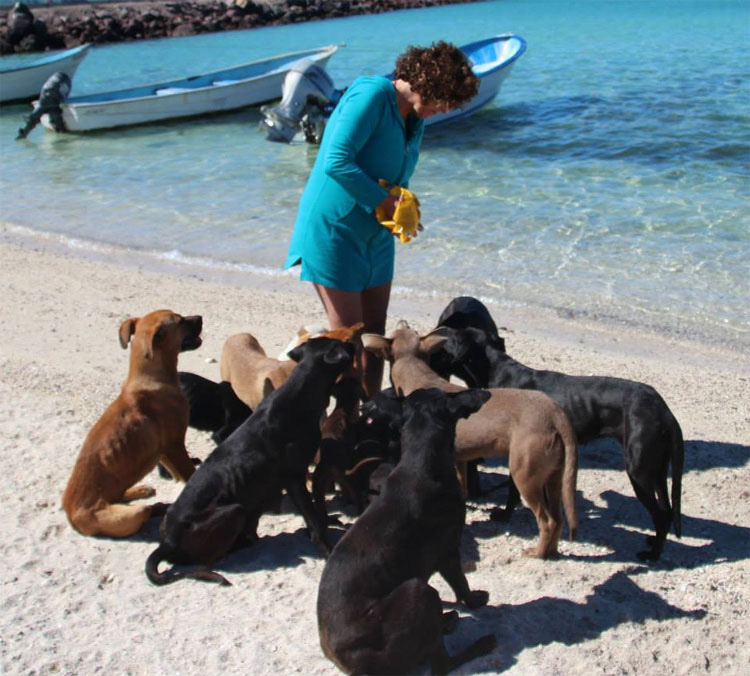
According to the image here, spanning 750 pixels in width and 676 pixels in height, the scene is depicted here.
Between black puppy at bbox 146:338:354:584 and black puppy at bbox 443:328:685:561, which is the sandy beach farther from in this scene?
black puppy at bbox 443:328:685:561

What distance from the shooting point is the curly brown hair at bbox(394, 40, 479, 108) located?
486 centimetres

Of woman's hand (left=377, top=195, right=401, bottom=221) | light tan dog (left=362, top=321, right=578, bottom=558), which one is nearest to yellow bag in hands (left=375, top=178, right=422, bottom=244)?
woman's hand (left=377, top=195, right=401, bottom=221)

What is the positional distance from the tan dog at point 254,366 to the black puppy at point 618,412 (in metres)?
0.72

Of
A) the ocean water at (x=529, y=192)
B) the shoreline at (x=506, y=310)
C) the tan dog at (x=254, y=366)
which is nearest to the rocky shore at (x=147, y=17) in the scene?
the ocean water at (x=529, y=192)

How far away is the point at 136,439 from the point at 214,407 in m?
1.11

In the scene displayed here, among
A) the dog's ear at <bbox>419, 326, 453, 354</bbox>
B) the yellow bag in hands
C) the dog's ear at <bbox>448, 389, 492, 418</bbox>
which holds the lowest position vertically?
the dog's ear at <bbox>419, 326, 453, 354</bbox>

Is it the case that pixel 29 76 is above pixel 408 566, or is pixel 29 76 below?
above

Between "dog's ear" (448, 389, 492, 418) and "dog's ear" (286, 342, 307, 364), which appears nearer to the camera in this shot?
"dog's ear" (448, 389, 492, 418)

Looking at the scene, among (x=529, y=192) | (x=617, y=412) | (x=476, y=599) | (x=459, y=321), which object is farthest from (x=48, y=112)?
(x=476, y=599)

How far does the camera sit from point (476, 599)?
402 cm

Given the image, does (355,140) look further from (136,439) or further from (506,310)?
(506,310)

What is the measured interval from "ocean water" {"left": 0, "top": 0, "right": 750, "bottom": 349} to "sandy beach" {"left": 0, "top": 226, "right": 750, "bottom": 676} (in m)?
2.58

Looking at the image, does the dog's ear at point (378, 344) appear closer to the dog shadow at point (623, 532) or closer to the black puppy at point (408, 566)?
the dog shadow at point (623, 532)

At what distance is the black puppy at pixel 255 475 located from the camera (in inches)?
170
